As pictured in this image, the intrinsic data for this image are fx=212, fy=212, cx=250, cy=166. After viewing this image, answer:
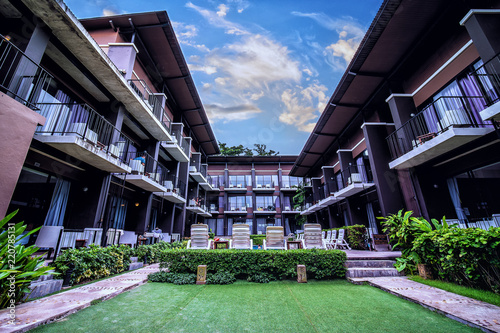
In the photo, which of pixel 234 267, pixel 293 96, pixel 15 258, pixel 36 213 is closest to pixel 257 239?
pixel 234 267

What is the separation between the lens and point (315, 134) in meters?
13.7

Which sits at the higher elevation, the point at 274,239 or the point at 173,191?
the point at 173,191

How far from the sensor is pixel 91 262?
4961 mm

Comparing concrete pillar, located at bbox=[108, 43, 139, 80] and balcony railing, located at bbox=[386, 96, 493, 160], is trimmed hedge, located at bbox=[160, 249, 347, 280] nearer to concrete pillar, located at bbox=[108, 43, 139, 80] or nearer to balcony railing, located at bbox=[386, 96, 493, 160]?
balcony railing, located at bbox=[386, 96, 493, 160]

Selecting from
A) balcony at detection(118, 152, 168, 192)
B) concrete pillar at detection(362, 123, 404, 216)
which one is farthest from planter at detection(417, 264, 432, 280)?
balcony at detection(118, 152, 168, 192)

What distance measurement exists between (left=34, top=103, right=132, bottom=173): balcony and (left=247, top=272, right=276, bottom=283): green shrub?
597 centimetres

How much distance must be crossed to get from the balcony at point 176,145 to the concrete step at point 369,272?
11.5 meters

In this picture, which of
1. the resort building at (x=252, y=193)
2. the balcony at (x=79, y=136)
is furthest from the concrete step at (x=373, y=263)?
the resort building at (x=252, y=193)

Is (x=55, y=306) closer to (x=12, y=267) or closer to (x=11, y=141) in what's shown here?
(x=12, y=267)

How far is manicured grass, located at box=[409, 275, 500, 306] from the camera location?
3.11 m

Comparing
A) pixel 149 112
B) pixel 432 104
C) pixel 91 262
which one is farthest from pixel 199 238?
pixel 432 104

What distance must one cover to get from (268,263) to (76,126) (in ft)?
→ 22.3

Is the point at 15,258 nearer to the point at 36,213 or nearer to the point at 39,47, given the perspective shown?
the point at 36,213

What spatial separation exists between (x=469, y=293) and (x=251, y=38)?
34566 mm
